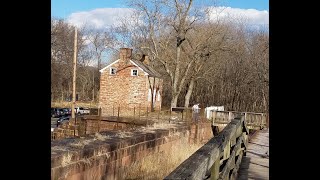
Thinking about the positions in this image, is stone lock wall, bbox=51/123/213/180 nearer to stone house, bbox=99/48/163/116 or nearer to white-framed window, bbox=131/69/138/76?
stone house, bbox=99/48/163/116

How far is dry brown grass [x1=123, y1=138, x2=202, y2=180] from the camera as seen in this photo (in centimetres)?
947

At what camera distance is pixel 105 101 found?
31375 mm

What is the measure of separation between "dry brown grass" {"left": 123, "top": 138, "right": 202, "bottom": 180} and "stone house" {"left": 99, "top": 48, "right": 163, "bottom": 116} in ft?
58.1

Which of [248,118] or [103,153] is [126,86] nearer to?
[248,118]

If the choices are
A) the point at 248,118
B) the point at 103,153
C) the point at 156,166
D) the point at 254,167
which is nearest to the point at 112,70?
the point at 248,118

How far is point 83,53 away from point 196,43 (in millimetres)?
24476

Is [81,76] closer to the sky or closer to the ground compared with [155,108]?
closer to the sky

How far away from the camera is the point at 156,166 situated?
34.5 ft

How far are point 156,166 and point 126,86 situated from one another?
20.6 m

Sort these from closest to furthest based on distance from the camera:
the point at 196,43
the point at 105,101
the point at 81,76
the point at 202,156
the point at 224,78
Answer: the point at 202,156, the point at 105,101, the point at 196,43, the point at 224,78, the point at 81,76
